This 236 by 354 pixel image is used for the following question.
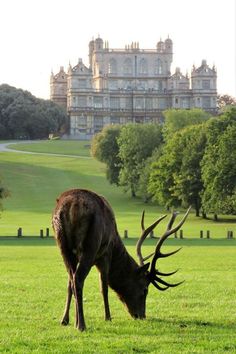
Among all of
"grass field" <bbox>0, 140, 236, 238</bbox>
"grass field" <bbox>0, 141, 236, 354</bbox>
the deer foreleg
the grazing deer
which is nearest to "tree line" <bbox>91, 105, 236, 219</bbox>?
"grass field" <bbox>0, 140, 236, 238</bbox>

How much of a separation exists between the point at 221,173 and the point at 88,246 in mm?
47992

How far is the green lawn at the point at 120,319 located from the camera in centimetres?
961

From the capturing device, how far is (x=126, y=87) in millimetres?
175000

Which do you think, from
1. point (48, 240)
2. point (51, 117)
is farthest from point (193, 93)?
point (48, 240)

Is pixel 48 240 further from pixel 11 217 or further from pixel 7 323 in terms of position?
pixel 7 323

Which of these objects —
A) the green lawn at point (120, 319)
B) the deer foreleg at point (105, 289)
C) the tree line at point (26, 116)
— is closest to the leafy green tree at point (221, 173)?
the green lawn at point (120, 319)

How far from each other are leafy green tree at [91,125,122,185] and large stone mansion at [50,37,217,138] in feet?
193

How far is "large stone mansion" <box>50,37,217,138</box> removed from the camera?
545 feet

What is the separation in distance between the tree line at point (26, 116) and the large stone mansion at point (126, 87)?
954cm

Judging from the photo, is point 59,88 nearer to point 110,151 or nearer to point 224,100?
point 224,100

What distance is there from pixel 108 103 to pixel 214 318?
157 metres

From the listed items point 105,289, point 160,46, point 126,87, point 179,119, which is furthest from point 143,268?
point 160,46

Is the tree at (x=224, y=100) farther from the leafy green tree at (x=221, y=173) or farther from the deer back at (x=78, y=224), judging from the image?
the deer back at (x=78, y=224)

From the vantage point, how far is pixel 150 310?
12883 millimetres
